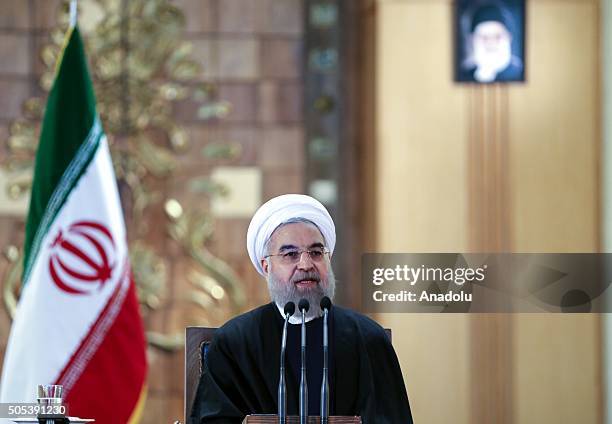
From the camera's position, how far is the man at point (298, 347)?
11.4 ft

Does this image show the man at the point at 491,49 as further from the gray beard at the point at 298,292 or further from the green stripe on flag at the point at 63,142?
the gray beard at the point at 298,292

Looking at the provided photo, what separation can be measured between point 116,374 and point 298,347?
165 cm

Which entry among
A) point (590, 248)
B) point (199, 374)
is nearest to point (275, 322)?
point (199, 374)

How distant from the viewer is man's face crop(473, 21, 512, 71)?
5574mm

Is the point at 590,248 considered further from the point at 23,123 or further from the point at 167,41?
the point at 23,123

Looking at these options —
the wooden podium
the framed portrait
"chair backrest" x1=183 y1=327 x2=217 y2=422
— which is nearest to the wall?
the framed portrait

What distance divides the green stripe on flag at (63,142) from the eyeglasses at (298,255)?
180 centimetres

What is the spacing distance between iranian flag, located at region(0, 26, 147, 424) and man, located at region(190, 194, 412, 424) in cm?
151

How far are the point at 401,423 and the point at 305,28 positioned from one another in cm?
279

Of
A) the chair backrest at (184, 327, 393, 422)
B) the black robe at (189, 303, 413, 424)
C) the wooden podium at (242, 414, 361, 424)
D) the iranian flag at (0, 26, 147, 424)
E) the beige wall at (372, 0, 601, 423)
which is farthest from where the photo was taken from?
the beige wall at (372, 0, 601, 423)

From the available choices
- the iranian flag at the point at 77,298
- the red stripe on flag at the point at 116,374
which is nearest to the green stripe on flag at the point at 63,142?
the iranian flag at the point at 77,298

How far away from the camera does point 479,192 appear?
18.3 ft

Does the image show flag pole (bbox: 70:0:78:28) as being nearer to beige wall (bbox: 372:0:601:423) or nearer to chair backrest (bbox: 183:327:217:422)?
beige wall (bbox: 372:0:601:423)

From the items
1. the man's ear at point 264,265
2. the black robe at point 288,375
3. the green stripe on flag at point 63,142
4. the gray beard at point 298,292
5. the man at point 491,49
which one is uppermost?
the man at point 491,49
